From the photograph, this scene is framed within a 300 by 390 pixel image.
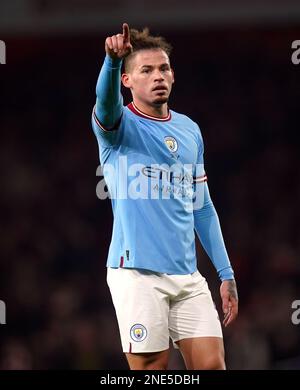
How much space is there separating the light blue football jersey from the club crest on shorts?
26 cm

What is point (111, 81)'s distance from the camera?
11.4 ft

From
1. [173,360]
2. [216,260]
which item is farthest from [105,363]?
[216,260]

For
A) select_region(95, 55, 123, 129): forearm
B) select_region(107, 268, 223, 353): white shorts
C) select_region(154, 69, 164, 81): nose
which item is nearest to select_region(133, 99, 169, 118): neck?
select_region(154, 69, 164, 81): nose

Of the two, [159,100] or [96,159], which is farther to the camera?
[96,159]

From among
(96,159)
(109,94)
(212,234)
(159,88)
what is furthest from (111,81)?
(96,159)

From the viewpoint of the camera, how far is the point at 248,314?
295 inches

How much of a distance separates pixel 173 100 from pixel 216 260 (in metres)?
5.47

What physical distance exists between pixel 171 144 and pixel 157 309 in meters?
0.74

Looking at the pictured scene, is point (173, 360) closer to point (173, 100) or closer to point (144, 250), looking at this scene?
point (144, 250)

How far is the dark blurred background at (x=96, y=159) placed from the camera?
25.0ft

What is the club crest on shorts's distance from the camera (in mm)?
3594

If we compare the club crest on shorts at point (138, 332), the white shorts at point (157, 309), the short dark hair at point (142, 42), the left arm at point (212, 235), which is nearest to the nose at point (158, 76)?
the short dark hair at point (142, 42)

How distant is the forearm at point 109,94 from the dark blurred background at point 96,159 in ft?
12.5

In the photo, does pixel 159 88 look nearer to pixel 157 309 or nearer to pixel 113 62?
pixel 113 62
